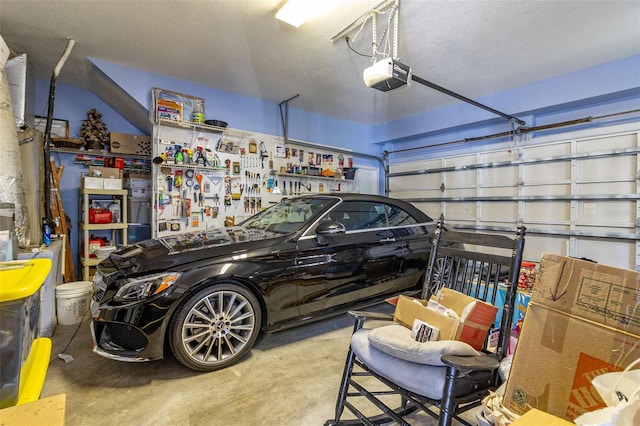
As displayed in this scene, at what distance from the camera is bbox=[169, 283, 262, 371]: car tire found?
199 centimetres

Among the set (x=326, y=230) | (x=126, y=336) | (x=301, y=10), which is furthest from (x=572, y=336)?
(x=301, y=10)

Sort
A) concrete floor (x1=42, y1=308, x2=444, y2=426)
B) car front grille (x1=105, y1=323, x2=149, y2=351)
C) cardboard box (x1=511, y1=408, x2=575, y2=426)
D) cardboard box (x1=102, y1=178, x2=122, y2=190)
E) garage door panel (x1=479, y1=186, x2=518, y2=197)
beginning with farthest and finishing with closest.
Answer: garage door panel (x1=479, y1=186, x2=518, y2=197) → cardboard box (x1=102, y1=178, x2=122, y2=190) → car front grille (x1=105, y1=323, x2=149, y2=351) → concrete floor (x1=42, y1=308, x2=444, y2=426) → cardboard box (x1=511, y1=408, x2=575, y2=426)

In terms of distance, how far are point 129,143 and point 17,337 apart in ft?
13.2

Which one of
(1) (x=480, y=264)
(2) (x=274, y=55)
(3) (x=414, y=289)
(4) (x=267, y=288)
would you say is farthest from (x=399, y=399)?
(2) (x=274, y=55)

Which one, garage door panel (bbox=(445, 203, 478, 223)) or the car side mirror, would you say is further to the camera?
garage door panel (bbox=(445, 203, 478, 223))

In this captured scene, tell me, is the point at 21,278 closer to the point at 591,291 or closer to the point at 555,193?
the point at 591,291

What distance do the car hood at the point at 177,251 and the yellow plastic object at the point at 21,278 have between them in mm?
812

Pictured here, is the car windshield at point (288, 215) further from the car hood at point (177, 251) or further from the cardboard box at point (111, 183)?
the cardboard box at point (111, 183)

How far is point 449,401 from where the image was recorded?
3.62ft

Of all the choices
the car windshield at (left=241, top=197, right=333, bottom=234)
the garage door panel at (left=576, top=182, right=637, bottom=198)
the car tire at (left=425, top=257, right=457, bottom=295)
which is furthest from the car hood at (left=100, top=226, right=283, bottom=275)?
the garage door panel at (left=576, top=182, right=637, bottom=198)

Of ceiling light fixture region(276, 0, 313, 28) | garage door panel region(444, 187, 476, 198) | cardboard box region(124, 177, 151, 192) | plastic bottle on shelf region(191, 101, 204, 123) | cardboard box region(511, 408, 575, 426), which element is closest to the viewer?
cardboard box region(511, 408, 575, 426)

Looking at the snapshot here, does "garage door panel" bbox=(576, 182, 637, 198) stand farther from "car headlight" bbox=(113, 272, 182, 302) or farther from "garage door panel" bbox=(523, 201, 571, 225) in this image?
"car headlight" bbox=(113, 272, 182, 302)

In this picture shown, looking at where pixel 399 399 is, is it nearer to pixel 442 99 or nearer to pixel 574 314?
pixel 574 314

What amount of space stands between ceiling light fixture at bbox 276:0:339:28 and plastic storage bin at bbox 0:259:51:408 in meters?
2.49
